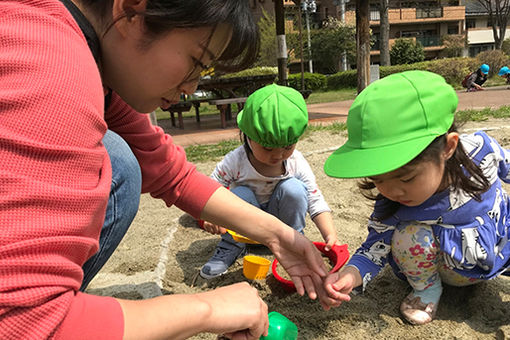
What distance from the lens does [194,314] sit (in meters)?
0.78

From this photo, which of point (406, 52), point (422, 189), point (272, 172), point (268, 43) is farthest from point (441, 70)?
point (422, 189)

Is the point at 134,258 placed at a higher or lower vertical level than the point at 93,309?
lower

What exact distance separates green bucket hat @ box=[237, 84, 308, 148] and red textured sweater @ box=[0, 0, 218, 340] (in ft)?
3.92

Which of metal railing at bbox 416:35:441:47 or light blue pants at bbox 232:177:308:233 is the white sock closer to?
light blue pants at bbox 232:177:308:233

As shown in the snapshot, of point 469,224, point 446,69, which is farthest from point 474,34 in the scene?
point 469,224

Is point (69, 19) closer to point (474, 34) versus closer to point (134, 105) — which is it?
point (134, 105)

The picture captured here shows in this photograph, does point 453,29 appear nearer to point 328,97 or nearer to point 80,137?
point 328,97

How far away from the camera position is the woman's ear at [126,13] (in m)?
→ 0.81

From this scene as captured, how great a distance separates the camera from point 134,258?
197 cm

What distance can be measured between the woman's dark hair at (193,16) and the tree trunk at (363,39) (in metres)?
5.60

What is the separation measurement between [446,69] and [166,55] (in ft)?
56.2

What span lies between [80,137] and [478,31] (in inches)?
1491

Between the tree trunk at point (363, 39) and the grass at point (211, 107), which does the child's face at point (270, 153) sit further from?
the grass at point (211, 107)

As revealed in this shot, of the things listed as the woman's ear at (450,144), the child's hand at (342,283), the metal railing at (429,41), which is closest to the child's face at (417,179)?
→ the woman's ear at (450,144)
